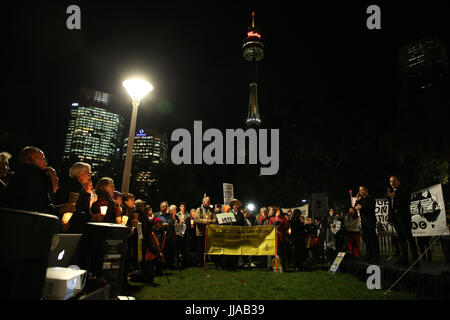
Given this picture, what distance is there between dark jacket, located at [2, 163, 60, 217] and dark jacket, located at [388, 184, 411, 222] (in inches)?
285

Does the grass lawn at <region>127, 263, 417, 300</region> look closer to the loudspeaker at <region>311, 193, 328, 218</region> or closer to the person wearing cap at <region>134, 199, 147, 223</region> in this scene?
the person wearing cap at <region>134, 199, 147, 223</region>

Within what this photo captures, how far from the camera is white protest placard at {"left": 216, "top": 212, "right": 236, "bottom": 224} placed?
9953 mm

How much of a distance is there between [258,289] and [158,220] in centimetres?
355

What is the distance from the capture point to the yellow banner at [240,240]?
923cm

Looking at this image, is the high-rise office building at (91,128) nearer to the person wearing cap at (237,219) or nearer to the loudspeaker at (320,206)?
the person wearing cap at (237,219)

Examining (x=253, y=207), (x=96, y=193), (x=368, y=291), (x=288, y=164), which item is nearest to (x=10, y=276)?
(x=96, y=193)

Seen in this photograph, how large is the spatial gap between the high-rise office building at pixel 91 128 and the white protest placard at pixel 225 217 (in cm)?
8152

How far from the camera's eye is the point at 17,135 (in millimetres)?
26516

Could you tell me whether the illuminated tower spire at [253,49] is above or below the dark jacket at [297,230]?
above

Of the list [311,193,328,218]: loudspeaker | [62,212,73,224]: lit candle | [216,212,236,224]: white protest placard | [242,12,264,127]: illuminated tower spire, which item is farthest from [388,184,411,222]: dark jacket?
[242,12,264,127]: illuminated tower spire

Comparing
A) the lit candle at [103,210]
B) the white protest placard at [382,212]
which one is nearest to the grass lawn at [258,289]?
the lit candle at [103,210]

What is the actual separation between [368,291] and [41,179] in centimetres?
631

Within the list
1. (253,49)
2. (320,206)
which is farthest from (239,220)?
(253,49)
